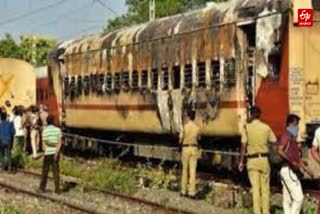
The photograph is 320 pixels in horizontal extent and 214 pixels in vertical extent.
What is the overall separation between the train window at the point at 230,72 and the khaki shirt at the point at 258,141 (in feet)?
14.5

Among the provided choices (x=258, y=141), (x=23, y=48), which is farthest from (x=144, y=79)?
(x=23, y=48)

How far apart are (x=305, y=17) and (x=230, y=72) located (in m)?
2.47

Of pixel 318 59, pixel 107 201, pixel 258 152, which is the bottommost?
pixel 107 201

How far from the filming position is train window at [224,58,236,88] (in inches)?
707

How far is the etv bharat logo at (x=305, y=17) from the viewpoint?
52.9 ft

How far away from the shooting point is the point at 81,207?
16031 millimetres

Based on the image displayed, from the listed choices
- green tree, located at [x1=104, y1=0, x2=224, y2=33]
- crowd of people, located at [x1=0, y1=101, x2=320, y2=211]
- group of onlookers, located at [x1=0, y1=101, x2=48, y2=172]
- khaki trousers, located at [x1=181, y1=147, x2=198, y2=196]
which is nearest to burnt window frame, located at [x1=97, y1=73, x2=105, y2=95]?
group of onlookers, located at [x1=0, y1=101, x2=48, y2=172]

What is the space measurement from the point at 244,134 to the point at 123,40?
1094cm

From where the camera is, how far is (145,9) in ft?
263

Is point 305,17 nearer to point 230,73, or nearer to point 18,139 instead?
point 230,73

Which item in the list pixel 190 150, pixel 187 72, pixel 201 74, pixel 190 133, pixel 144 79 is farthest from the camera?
pixel 144 79

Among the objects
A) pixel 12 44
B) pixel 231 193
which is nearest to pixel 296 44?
pixel 231 193

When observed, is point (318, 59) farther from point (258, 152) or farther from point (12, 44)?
point (12, 44)

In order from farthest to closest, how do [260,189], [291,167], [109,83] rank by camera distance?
[109,83] → [260,189] → [291,167]
